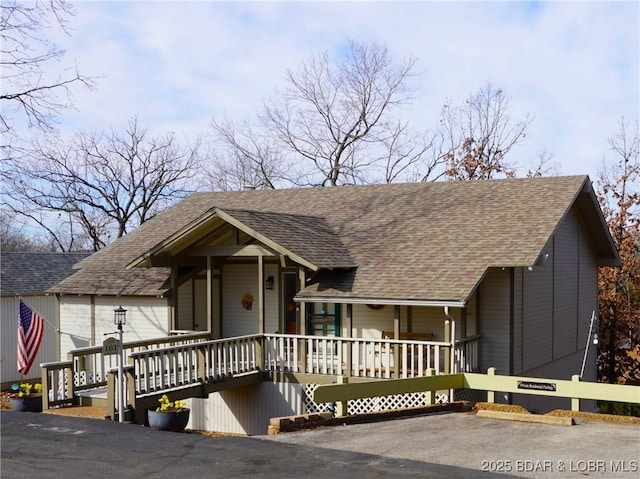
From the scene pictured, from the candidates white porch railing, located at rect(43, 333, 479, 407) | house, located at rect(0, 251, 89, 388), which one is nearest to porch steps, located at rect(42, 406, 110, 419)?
white porch railing, located at rect(43, 333, 479, 407)

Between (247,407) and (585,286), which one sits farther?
(585,286)

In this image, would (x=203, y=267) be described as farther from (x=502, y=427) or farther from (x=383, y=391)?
(x=502, y=427)

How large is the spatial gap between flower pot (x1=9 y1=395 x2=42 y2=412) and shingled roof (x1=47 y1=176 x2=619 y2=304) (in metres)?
5.53

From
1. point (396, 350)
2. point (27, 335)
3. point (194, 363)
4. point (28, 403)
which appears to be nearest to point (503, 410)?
point (396, 350)

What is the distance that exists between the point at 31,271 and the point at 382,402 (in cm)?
1893

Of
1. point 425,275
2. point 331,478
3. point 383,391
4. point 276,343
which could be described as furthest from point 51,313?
point 331,478

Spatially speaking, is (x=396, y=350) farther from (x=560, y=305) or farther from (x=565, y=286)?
(x=565, y=286)

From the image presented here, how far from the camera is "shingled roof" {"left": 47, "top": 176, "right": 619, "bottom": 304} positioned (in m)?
18.0

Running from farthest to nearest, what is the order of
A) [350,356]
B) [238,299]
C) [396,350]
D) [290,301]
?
1. [238,299]
2. [290,301]
3. [350,356]
4. [396,350]

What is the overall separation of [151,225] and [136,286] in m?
4.17

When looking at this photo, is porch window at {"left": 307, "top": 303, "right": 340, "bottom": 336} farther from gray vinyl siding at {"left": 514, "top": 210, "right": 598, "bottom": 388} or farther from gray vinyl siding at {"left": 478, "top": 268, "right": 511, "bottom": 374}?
gray vinyl siding at {"left": 514, "top": 210, "right": 598, "bottom": 388}

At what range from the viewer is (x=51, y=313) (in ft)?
101

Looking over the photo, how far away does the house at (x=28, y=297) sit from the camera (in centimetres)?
2850

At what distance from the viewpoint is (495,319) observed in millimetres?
18391
